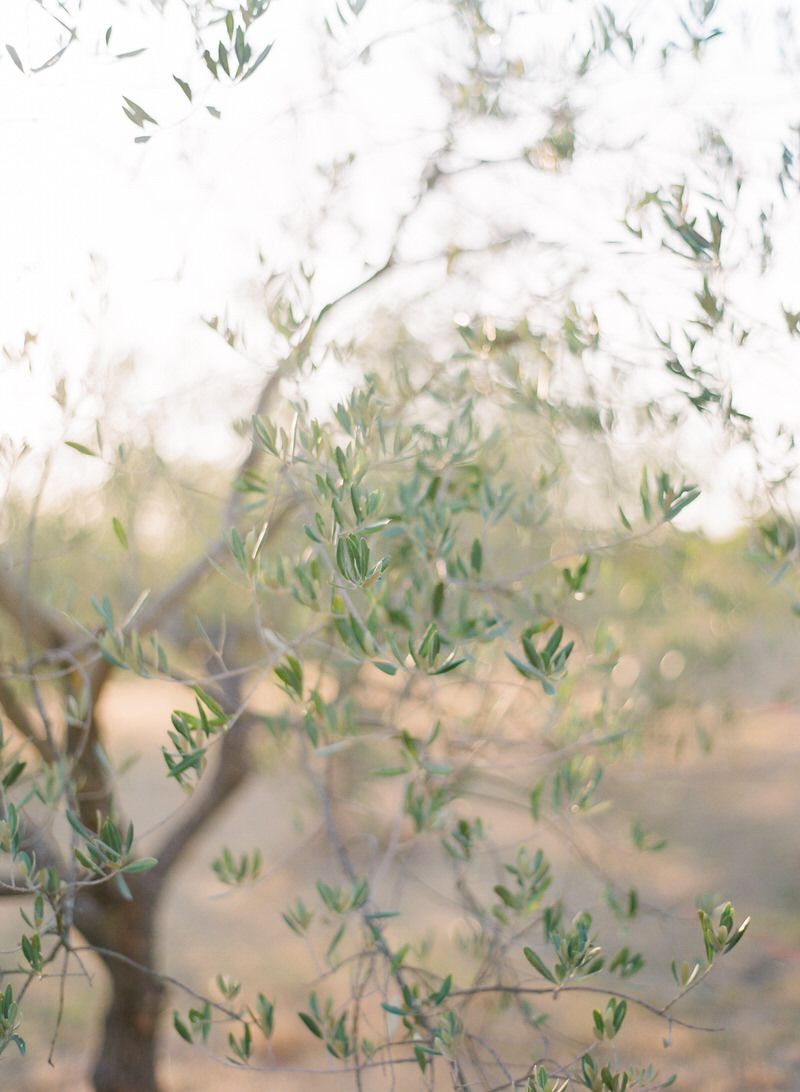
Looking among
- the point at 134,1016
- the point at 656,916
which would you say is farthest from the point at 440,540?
the point at 656,916

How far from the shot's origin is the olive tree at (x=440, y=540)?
7.77 ft

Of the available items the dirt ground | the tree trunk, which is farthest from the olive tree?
the dirt ground

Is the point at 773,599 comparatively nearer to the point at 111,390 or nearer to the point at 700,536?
the point at 700,536

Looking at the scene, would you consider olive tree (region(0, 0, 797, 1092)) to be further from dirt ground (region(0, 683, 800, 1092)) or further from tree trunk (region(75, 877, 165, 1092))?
dirt ground (region(0, 683, 800, 1092))

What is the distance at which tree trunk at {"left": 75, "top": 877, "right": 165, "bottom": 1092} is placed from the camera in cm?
423

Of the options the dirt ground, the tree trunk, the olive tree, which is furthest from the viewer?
the dirt ground

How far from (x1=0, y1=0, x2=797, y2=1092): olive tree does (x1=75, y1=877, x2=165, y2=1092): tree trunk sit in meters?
0.01

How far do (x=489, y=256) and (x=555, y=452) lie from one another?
34.1 inches

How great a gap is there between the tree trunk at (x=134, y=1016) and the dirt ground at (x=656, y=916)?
0.30 meters

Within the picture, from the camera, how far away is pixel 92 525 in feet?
17.7

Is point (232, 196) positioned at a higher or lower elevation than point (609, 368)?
higher

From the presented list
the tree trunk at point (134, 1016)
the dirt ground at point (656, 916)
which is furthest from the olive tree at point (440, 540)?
the dirt ground at point (656, 916)

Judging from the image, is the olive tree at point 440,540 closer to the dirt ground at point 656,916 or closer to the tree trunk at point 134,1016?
the tree trunk at point 134,1016

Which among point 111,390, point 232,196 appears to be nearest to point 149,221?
point 232,196
